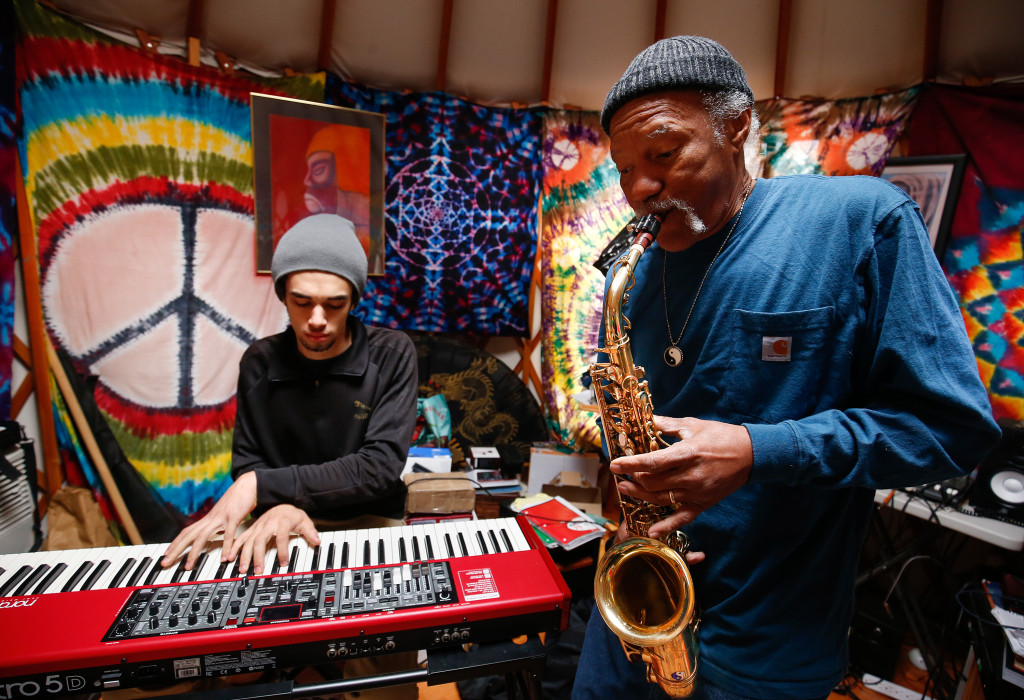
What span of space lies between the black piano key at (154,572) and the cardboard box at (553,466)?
8.76 feet

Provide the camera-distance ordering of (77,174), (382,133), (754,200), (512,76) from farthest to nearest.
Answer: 1. (512,76)
2. (382,133)
3. (77,174)
4. (754,200)

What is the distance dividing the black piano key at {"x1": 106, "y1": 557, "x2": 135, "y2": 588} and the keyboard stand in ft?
1.07

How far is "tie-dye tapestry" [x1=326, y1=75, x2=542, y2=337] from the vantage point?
366cm

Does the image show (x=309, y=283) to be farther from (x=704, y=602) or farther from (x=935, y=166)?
(x=935, y=166)

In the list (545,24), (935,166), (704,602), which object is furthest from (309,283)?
(935,166)

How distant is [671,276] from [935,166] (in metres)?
2.82

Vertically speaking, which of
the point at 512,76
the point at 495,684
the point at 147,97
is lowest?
the point at 495,684

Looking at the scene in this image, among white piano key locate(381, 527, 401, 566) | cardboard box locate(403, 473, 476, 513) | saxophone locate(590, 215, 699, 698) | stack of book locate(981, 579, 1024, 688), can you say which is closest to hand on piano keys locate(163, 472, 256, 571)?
white piano key locate(381, 527, 401, 566)

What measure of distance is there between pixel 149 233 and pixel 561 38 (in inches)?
120

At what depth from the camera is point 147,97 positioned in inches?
115

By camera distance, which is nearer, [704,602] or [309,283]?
[704,602]

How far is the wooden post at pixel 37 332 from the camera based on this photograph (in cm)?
268

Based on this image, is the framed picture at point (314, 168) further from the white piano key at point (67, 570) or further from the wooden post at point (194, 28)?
the white piano key at point (67, 570)

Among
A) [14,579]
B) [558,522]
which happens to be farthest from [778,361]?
[558,522]
